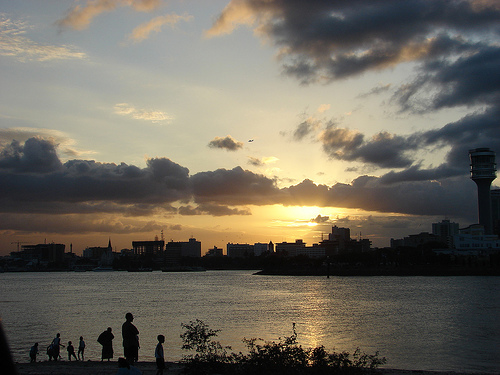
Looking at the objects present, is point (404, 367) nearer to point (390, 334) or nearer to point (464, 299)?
point (390, 334)

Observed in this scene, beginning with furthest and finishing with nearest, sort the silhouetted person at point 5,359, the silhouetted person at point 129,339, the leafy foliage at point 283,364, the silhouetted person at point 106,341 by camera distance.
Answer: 1. the silhouetted person at point 106,341
2. the leafy foliage at point 283,364
3. the silhouetted person at point 129,339
4. the silhouetted person at point 5,359

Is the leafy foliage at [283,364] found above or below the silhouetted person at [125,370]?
below

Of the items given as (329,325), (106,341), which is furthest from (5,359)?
(329,325)

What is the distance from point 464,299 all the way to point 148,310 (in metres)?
58.7

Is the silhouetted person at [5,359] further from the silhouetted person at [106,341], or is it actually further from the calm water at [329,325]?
the calm water at [329,325]

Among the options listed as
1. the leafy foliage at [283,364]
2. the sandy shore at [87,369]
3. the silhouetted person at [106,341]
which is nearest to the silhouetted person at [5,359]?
the leafy foliage at [283,364]

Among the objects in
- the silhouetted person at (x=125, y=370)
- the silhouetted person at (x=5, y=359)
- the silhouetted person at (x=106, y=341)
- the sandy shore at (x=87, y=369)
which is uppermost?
the silhouetted person at (x=5, y=359)

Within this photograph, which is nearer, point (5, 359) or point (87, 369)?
point (5, 359)

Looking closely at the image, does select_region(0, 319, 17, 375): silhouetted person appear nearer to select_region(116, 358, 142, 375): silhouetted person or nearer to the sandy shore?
select_region(116, 358, 142, 375): silhouetted person

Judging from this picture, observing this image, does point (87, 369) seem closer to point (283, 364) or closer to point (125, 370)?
point (283, 364)

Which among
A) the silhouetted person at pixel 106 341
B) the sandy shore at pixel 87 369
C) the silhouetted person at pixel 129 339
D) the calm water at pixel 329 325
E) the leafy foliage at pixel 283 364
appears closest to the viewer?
the silhouetted person at pixel 129 339

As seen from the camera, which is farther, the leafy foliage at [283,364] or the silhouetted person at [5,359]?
the leafy foliage at [283,364]

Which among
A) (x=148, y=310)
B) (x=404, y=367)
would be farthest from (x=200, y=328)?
(x=148, y=310)

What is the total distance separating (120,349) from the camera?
44.1 meters
